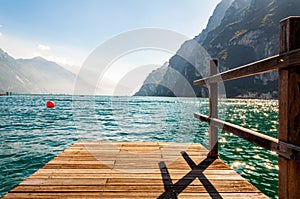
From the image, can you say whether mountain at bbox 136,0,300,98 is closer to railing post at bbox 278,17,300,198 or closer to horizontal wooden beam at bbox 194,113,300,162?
horizontal wooden beam at bbox 194,113,300,162

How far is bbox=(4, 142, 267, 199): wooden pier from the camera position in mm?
2814

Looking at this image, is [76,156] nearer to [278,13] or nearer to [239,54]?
[239,54]

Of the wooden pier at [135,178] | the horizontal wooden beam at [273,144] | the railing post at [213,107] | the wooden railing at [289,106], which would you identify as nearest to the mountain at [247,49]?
the railing post at [213,107]

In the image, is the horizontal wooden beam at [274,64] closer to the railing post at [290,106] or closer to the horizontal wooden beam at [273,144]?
the railing post at [290,106]

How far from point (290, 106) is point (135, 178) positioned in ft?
7.56

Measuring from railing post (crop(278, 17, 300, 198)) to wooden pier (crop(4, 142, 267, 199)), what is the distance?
37.3 inches

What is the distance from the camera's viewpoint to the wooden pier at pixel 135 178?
281cm

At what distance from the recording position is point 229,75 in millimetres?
3273

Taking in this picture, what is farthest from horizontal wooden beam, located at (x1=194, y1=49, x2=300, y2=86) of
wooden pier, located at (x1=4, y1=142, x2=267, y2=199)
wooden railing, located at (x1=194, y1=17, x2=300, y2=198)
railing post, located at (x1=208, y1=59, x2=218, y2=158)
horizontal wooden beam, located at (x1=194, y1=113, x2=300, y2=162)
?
wooden pier, located at (x1=4, y1=142, x2=267, y2=199)

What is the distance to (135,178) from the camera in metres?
3.35

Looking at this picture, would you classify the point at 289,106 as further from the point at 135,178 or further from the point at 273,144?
the point at 135,178

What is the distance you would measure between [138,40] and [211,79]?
4351 millimetres

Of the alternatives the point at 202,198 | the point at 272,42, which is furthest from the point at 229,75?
the point at 272,42

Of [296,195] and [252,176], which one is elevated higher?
[296,195]
